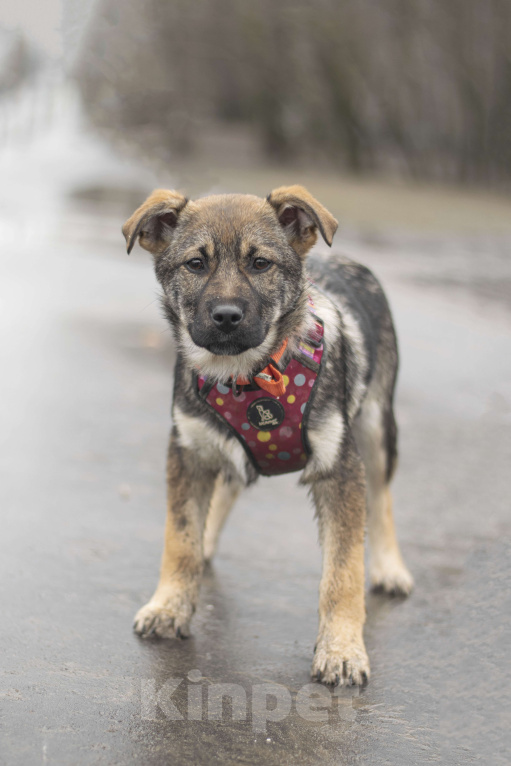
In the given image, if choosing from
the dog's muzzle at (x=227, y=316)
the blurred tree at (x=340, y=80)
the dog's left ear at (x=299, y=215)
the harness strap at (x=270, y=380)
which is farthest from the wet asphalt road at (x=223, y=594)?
the blurred tree at (x=340, y=80)

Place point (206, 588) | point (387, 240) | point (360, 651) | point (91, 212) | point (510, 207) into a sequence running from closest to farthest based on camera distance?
point (360, 651), point (206, 588), point (387, 240), point (91, 212), point (510, 207)

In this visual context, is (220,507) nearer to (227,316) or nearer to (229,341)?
(229,341)

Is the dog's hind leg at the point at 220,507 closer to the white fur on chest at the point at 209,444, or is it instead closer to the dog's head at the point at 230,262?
the white fur on chest at the point at 209,444

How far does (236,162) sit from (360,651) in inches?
1446

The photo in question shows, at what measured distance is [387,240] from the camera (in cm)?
1734

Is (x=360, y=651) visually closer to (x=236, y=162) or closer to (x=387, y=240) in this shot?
(x=387, y=240)

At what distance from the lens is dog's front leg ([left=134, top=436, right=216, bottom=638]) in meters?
3.98

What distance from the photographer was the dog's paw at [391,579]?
454 centimetres

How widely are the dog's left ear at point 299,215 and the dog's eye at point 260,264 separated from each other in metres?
0.25

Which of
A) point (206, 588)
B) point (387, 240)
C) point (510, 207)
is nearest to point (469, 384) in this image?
point (206, 588)

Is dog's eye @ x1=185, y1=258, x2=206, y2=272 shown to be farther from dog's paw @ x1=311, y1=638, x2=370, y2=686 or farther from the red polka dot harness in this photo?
dog's paw @ x1=311, y1=638, x2=370, y2=686

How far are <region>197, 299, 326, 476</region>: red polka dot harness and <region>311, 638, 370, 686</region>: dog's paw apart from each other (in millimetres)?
797

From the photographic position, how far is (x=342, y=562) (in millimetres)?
3828

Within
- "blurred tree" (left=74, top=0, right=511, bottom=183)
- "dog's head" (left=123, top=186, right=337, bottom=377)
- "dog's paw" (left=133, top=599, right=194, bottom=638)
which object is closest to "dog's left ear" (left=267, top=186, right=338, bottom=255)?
→ "dog's head" (left=123, top=186, right=337, bottom=377)
